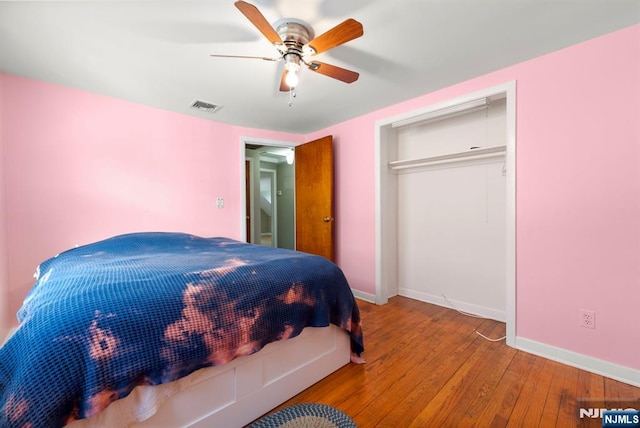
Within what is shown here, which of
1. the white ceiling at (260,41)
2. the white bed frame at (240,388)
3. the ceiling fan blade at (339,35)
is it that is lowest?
the white bed frame at (240,388)

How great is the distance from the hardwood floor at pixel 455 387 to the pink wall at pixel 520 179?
315mm

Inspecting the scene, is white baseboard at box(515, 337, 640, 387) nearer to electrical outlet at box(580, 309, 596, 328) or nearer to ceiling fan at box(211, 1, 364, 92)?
electrical outlet at box(580, 309, 596, 328)

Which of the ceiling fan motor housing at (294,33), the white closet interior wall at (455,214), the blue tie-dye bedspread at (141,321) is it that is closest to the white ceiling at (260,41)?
the ceiling fan motor housing at (294,33)

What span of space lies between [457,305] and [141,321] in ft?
9.89

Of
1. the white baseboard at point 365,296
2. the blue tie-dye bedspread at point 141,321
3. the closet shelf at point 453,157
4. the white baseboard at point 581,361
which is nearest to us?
the blue tie-dye bedspread at point 141,321

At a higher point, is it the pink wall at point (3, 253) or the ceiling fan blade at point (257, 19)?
the ceiling fan blade at point (257, 19)

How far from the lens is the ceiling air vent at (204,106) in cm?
282

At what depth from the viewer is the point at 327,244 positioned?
3.52 metres

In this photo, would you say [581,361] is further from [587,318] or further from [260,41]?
[260,41]

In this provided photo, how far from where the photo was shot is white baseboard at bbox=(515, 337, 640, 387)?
170cm

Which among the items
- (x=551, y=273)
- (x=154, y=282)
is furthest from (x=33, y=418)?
(x=551, y=273)

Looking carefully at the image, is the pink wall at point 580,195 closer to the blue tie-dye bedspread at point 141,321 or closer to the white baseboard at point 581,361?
the white baseboard at point 581,361

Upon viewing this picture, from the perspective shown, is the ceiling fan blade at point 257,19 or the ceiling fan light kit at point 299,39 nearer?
the ceiling fan blade at point 257,19

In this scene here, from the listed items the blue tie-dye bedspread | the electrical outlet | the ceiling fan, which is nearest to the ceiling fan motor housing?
the ceiling fan
